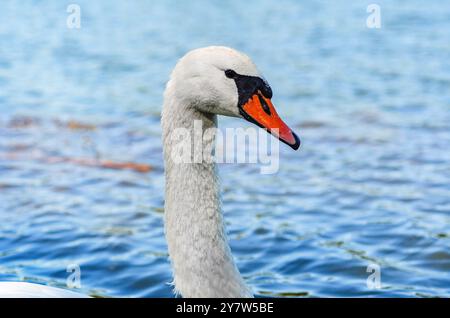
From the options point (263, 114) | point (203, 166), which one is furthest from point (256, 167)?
point (263, 114)

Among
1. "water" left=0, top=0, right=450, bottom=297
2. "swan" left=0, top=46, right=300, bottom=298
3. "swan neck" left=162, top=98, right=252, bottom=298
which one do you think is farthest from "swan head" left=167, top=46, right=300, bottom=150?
"water" left=0, top=0, right=450, bottom=297

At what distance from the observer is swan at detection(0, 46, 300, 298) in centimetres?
468

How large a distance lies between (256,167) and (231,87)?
5.67 metres

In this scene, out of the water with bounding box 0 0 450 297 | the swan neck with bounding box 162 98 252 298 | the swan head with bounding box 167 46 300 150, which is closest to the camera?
the swan head with bounding box 167 46 300 150

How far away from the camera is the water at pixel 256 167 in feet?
24.5

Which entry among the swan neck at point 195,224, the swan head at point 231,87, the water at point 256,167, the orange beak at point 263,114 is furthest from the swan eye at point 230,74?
the water at point 256,167

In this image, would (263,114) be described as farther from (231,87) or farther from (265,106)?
(231,87)

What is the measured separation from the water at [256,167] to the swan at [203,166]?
208cm

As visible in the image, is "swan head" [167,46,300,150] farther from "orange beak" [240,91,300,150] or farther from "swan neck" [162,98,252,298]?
"swan neck" [162,98,252,298]

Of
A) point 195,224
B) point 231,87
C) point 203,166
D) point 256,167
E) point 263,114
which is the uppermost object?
point 256,167

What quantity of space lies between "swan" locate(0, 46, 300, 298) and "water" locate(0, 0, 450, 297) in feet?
6.84

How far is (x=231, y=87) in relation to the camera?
4.68 meters

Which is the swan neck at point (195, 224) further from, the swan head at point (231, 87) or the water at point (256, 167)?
the water at point (256, 167)
